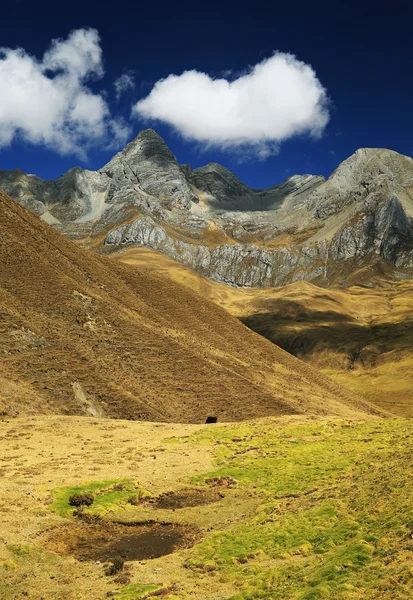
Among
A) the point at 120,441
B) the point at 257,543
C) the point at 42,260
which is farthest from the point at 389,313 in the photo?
the point at 257,543

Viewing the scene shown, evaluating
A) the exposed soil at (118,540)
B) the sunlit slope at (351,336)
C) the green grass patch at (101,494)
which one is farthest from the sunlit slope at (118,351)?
the sunlit slope at (351,336)

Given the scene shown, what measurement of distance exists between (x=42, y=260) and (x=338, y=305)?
150 m

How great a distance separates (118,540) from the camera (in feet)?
67.4

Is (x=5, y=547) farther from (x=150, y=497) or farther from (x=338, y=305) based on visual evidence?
(x=338, y=305)

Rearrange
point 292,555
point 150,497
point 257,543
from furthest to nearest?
point 150,497 → point 257,543 → point 292,555

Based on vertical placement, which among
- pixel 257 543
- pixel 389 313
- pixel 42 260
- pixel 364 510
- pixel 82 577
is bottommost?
pixel 82 577

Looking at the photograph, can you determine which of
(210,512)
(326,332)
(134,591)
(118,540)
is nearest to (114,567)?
(134,591)

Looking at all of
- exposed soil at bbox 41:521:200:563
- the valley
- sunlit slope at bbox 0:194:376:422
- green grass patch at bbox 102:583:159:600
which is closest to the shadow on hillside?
the valley

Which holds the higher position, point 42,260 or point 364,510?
point 42,260

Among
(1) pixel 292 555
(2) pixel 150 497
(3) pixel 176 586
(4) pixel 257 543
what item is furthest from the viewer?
(2) pixel 150 497

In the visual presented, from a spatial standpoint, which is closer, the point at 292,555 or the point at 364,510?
the point at 292,555

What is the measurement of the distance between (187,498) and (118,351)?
2825 centimetres

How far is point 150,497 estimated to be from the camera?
81.6ft

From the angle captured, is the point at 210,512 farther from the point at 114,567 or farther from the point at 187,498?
the point at 114,567
